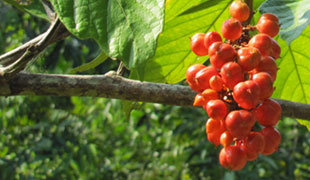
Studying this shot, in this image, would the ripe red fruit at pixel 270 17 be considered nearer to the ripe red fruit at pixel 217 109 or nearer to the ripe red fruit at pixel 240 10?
the ripe red fruit at pixel 240 10

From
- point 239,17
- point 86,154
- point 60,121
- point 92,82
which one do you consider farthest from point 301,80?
point 60,121

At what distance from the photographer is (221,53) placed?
65cm

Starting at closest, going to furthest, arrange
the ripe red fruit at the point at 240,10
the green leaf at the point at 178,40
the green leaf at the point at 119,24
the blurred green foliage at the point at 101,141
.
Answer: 1. the green leaf at the point at 119,24
2. the ripe red fruit at the point at 240,10
3. the green leaf at the point at 178,40
4. the blurred green foliage at the point at 101,141

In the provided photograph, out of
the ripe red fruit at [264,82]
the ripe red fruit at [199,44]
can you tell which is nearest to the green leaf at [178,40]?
the ripe red fruit at [199,44]

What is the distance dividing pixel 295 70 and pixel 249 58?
1.62 feet

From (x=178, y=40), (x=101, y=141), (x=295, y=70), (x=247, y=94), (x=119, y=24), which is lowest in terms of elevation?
(x=101, y=141)

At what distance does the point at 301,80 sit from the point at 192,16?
1.09 feet

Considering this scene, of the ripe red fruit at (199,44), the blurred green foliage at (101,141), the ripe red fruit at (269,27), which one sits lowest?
the blurred green foliage at (101,141)

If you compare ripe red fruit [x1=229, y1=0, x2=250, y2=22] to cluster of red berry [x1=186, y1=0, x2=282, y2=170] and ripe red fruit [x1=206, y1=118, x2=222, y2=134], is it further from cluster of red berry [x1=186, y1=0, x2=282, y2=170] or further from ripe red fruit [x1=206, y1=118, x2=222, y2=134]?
ripe red fruit [x1=206, y1=118, x2=222, y2=134]

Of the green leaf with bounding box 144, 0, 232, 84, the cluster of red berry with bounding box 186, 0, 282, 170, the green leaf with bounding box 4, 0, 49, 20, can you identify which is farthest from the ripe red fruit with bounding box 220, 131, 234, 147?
the green leaf with bounding box 4, 0, 49, 20

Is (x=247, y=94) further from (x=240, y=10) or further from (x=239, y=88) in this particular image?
(x=240, y=10)

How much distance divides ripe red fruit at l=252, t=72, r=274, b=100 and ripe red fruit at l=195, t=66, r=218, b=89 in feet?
0.21

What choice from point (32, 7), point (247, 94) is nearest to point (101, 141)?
point (32, 7)

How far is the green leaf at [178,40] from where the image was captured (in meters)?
1.00
